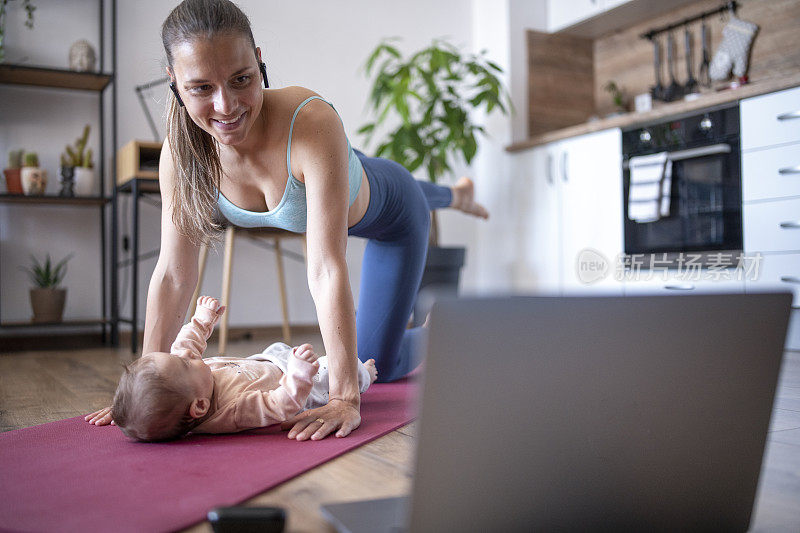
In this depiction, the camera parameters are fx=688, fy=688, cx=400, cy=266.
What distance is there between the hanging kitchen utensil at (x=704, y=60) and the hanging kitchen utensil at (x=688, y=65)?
45mm

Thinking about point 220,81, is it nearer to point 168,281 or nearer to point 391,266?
point 168,281

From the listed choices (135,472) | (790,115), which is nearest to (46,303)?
(135,472)

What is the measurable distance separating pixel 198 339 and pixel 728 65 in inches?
123

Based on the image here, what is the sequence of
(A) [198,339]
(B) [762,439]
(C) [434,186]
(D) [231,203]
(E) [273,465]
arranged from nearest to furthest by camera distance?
(B) [762,439], (E) [273,465], (A) [198,339], (D) [231,203], (C) [434,186]

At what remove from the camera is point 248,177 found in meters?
1.45

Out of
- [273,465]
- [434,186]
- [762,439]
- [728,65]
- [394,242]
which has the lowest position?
[273,465]

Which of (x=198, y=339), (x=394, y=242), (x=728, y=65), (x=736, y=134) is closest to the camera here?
(x=198, y=339)

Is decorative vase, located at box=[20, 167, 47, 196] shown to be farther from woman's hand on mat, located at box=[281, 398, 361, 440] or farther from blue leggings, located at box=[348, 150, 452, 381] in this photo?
woman's hand on mat, located at box=[281, 398, 361, 440]

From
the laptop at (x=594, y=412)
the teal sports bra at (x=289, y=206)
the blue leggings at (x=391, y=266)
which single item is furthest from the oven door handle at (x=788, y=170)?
the laptop at (x=594, y=412)

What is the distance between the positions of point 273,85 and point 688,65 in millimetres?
2230

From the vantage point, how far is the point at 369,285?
74.9 inches

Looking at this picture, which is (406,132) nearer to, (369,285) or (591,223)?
(591,223)

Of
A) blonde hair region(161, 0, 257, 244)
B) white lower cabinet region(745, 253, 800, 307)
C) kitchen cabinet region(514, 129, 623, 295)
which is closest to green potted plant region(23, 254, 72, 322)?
blonde hair region(161, 0, 257, 244)

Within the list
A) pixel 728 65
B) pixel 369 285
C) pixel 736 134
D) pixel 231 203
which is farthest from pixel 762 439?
pixel 728 65
